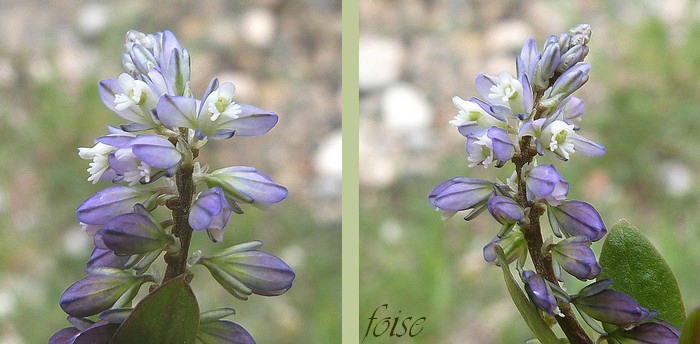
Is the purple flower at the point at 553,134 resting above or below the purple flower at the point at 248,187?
above

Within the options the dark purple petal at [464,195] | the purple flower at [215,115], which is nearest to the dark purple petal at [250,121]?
the purple flower at [215,115]

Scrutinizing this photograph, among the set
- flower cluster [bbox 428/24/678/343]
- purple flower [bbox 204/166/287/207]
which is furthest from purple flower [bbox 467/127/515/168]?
purple flower [bbox 204/166/287/207]

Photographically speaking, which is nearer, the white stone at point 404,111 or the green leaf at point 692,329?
the green leaf at point 692,329

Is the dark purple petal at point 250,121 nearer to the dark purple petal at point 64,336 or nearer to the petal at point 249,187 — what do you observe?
the petal at point 249,187

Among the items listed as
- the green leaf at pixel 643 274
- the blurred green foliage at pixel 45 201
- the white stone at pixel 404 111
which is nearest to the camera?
the green leaf at pixel 643 274

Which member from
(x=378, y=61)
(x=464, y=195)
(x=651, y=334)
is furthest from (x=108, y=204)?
(x=378, y=61)

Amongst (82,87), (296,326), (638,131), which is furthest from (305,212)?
(638,131)

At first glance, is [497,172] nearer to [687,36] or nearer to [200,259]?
[687,36]
